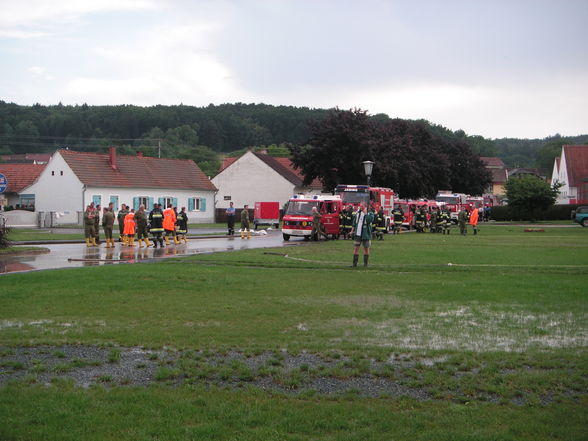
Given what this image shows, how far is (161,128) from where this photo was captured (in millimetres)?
129375

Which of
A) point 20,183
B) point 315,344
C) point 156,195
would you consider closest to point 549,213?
point 156,195

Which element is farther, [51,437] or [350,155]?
[350,155]

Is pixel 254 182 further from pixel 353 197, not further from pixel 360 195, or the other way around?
pixel 360 195

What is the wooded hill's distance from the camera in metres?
117

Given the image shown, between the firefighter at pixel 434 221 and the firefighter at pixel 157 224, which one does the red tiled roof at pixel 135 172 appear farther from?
the firefighter at pixel 157 224

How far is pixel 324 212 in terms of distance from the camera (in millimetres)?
38906

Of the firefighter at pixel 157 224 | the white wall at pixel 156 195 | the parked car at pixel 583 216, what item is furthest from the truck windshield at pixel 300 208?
the white wall at pixel 156 195

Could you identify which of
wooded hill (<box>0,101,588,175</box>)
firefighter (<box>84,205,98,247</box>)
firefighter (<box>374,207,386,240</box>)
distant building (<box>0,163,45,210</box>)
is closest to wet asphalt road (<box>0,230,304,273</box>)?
firefighter (<box>84,205,98,247</box>)

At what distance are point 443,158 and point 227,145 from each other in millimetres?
61642

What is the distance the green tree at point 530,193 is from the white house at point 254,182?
20.7 metres

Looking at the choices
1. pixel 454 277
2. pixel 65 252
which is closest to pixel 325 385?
pixel 454 277

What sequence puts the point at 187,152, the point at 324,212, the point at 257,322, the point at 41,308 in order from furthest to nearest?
the point at 187,152
the point at 324,212
the point at 41,308
the point at 257,322

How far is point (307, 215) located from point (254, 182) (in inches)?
1612

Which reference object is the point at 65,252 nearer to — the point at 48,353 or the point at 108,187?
the point at 48,353
